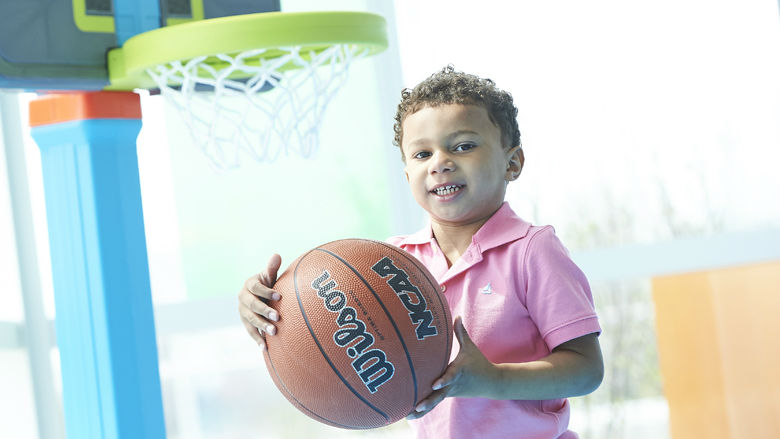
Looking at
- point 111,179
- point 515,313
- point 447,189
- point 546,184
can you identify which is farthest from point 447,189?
point 546,184

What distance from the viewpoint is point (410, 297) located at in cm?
141

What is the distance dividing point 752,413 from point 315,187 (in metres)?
1.95

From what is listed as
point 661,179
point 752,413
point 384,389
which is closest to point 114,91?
point 384,389

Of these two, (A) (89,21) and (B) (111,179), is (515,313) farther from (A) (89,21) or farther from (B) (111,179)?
(A) (89,21)

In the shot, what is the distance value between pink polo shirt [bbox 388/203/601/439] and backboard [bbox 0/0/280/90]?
893 mm

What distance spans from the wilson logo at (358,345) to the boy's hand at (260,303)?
107 millimetres

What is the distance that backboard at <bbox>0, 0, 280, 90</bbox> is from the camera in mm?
1763

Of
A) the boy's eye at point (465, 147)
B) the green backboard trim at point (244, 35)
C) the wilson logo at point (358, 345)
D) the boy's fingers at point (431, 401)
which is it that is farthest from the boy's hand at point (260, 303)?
the green backboard trim at point (244, 35)

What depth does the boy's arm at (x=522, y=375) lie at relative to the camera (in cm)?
138

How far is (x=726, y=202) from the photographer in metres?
3.50

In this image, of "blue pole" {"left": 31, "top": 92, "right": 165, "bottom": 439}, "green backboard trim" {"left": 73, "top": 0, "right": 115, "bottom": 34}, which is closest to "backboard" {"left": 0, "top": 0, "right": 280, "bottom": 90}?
"green backboard trim" {"left": 73, "top": 0, "right": 115, "bottom": 34}

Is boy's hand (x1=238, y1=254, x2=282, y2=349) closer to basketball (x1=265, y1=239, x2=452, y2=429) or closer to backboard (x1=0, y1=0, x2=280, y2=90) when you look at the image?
basketball (x1=265, y1=239, x2=452, y2=429)

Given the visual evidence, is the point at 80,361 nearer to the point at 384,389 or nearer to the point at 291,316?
the point at 291,316

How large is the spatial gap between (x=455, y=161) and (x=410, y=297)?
0.92ft
